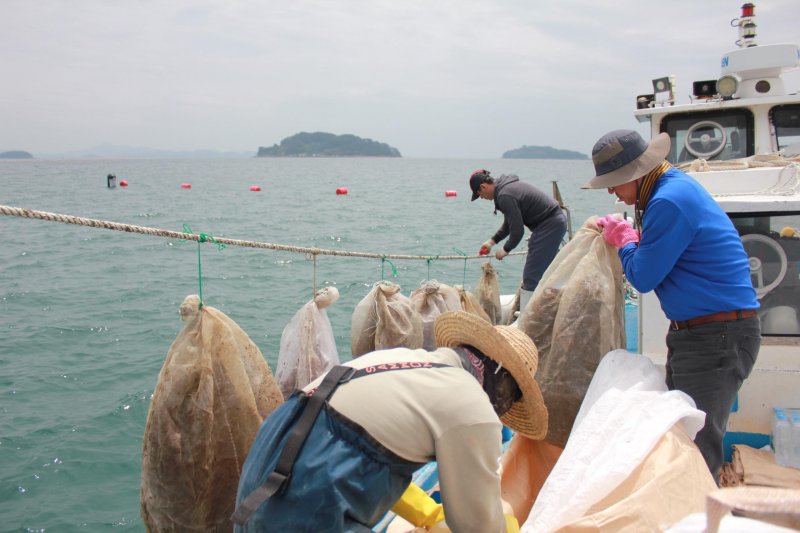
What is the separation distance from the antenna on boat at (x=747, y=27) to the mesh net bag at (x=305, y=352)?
194 inches

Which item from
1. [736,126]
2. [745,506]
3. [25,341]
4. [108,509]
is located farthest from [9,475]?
[736,126]

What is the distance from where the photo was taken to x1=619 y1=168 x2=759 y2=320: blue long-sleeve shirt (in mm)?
2803

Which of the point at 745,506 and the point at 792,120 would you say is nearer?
the point at 745,506

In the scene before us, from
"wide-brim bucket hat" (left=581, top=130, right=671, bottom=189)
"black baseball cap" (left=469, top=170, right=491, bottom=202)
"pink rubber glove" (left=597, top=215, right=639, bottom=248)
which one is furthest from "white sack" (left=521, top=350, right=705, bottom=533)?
"black baseball cap" (left=469, top=170, right=491, bottom=202)

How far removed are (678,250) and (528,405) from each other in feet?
3.17

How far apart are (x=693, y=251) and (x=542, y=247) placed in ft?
10.5

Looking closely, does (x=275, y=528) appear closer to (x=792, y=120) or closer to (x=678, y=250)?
(x=678, y=250)

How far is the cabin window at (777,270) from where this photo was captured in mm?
3576

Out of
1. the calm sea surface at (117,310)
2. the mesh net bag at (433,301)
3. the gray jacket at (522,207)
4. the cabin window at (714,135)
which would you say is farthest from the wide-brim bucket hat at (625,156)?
the cabin window at (714,135)

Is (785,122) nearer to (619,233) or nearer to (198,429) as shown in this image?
(619,233)

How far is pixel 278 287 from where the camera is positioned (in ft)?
45.9

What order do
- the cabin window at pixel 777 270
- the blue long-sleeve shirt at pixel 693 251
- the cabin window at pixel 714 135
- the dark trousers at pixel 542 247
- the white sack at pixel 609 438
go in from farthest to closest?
the dark trousers at pixel 542 247
the cabin window at pixel 714 135
the cabin window at pixel 777 270
the blue long-sleeve shirt at pixel 693 251
the white sack at pixel 609 438

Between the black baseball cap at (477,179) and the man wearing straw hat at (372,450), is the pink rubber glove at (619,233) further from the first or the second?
the black baseball cap at (477,179)

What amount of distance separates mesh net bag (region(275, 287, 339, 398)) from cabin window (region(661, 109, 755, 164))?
387 centimetres
